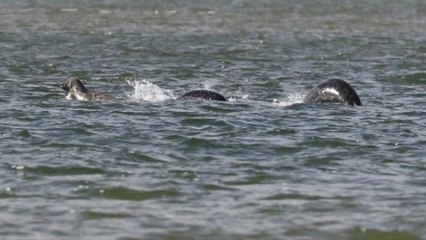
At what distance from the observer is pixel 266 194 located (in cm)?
1298

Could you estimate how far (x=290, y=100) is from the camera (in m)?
21.0

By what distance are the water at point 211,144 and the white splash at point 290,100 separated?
5.4 inches

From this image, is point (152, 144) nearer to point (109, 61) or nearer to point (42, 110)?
point (42, 110)

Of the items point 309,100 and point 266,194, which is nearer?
point 266,194

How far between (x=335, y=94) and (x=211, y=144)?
15.5 ft

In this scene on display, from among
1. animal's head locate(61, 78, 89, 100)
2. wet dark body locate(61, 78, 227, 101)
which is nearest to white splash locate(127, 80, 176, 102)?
wet dark body locate(61, 78, 227, 101)

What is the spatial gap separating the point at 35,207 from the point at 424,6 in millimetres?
44109

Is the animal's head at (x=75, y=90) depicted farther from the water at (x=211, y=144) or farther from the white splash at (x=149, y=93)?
the white splash at (x=149, y=93)

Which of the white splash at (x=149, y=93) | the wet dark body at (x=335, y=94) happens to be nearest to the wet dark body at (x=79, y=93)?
the white splash at (x=149, y=93)

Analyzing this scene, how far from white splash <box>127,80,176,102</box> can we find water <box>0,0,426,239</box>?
0.15 feet

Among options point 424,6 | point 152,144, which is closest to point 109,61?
point 152,144

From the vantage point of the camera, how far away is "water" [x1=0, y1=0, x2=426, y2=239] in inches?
469

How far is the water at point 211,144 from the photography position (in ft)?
39.1

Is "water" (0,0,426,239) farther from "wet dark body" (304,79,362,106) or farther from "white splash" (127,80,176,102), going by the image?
"wet dark body" (304,79,362,106)
